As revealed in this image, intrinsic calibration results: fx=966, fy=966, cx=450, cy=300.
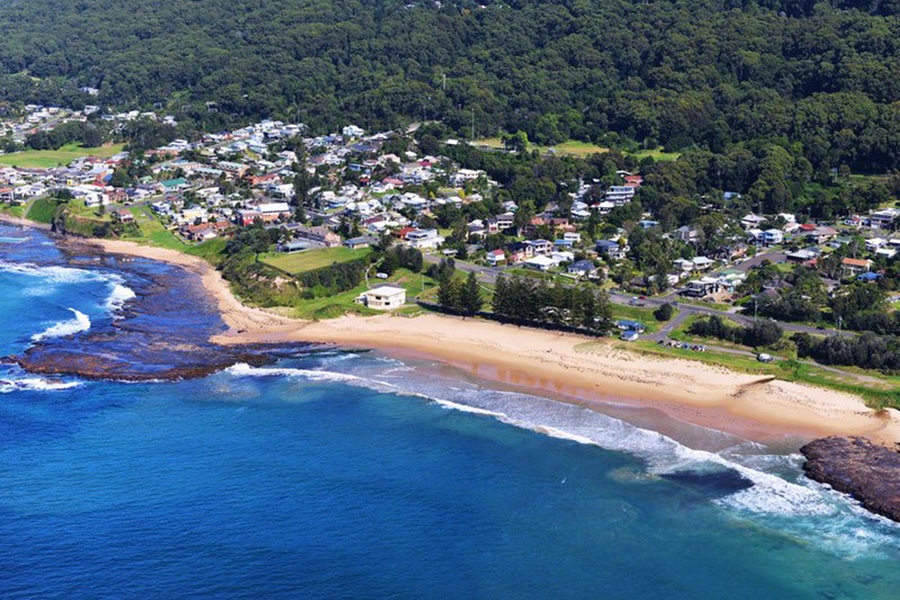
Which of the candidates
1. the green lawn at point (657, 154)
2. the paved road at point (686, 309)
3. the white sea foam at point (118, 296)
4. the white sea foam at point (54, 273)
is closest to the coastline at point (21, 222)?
the white sea foam at point (54, 273)

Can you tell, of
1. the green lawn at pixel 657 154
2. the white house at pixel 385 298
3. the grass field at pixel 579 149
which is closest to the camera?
the white house at pixel 385 298

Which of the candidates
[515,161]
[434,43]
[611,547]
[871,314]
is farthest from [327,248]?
[434,43]

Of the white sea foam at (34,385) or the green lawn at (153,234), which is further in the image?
the green lawn at (153,234)

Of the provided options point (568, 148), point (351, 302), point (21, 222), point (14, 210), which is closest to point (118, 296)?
point (351, 302)

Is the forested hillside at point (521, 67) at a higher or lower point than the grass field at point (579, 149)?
higher

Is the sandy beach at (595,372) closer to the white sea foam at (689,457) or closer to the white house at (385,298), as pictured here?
the white house at (385,298)

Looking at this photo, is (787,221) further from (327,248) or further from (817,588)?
(817,588)
